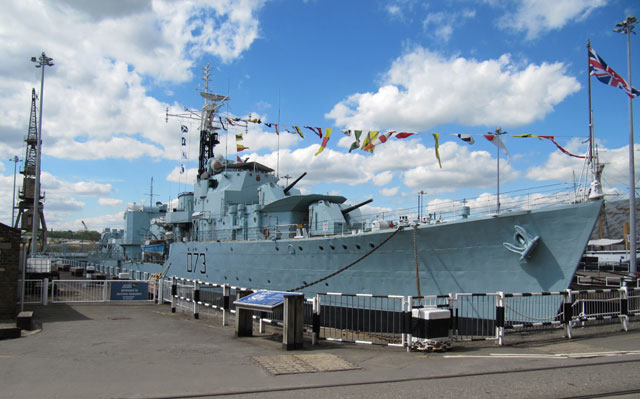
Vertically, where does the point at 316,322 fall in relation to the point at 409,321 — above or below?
below

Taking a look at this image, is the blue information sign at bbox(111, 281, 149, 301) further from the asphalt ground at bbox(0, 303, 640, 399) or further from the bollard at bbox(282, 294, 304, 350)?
the bollard at bbox(282, 294, 304, 350)

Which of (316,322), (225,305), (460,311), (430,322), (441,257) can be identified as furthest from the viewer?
(441,257)

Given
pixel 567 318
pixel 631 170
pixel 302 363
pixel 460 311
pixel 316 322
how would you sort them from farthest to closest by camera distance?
pixel 631 170
pixel 460 311
pixel 567 318
pixel 316 322
pixel 302 363

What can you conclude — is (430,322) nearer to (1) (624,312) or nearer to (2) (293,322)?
(2) (293,322)

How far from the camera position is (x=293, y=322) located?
7.70 m

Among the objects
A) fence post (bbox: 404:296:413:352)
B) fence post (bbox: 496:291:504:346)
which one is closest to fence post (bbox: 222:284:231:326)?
fence post (bbox: 404:296:413:352)

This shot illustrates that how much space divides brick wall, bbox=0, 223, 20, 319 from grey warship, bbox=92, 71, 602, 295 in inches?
337

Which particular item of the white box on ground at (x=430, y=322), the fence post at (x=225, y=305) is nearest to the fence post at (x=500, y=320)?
the white box on ground at (x=430, y=322)

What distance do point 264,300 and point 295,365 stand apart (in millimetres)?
1958

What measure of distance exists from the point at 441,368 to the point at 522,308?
6.24m

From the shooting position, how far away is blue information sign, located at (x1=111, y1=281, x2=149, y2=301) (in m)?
15.2

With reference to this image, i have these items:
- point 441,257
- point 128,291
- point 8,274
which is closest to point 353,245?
point 441,257

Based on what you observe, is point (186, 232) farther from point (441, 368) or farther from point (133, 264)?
point (441, 368)

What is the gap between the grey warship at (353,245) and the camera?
11414 millimetres
